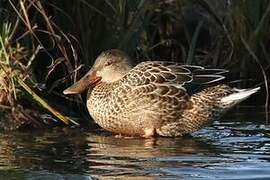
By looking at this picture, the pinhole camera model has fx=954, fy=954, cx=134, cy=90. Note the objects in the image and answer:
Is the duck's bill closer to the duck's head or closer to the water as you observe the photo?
the duck's head

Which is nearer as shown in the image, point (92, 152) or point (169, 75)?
point (92, 152)

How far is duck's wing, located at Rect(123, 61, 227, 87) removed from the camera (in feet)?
24.0

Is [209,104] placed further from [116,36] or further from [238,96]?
[116,36]

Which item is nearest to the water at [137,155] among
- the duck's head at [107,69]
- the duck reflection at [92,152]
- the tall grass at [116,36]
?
the duck reflection at [92,152]

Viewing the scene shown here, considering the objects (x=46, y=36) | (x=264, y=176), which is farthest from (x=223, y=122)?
(x=264, y=176)

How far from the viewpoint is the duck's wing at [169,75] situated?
24.0 feet

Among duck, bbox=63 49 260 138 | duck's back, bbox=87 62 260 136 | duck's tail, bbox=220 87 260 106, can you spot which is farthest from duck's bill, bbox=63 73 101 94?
duck's tail, bbox=220 87 260 106

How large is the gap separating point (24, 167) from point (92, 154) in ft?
2.22

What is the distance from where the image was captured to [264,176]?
18.0 ft

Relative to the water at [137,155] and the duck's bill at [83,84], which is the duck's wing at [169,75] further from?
the water at [137,155]

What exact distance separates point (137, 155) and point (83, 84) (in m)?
1.30

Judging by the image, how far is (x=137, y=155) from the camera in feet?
20.7

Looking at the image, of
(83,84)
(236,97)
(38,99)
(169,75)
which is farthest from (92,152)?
(236,97)

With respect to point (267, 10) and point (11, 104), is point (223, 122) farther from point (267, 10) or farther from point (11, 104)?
point (11, 104)
